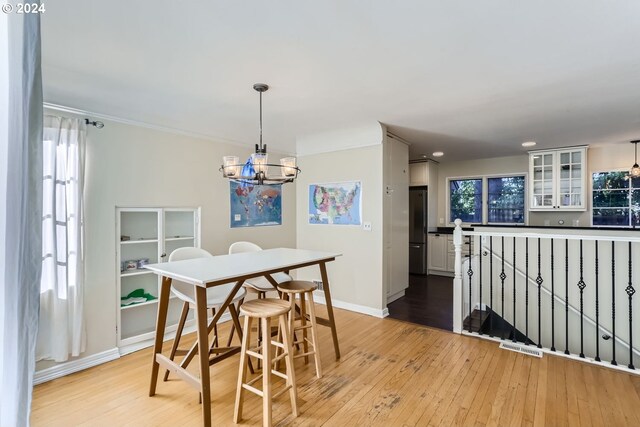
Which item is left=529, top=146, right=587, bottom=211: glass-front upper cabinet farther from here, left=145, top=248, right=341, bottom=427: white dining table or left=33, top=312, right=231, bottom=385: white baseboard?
left=33, top=312, right=231, bottom=385: white baseboard

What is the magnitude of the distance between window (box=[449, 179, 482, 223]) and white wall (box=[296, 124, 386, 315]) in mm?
3517

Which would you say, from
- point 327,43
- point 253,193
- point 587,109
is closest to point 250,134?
point 253,193

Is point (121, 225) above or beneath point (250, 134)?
beneath

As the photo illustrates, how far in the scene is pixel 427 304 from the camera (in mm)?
4559

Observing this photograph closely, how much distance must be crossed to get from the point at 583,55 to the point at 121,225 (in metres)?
4.29

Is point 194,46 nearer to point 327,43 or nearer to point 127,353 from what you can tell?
point 327,43

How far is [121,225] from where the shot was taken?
3.20 m

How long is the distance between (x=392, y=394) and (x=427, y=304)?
8.14ft

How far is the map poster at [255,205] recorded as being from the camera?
13.8 ft

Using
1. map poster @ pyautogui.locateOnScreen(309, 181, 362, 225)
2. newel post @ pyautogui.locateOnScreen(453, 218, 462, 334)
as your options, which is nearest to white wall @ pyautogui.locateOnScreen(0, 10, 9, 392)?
newel post @ pyautogui.locateOnScreen(453, 218, 462, 334)

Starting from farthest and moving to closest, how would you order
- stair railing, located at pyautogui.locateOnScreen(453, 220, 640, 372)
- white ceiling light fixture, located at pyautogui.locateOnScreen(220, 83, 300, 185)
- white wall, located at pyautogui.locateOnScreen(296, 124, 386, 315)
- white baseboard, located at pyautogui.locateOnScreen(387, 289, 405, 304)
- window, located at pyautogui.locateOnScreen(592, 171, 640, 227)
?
window, located at pyautogui.locateOnScreen(592, 171, 640, 227) → white baseboard, located at pyautogui.locateOnScreen(387, 289, 405, 304) → white wall, located at pyautogui.locateOnScreen(296, 124, 386, 315) → stair railing, located at pyautogui.locateOnScreen(453, 220, 640, 372) → white ceiling light fixture, located at pyautogui.locateOnScreen(220, 83, 300, 185)

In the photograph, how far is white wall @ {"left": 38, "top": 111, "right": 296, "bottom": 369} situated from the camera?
2898 mm

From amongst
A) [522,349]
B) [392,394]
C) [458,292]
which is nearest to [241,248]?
[392,394]

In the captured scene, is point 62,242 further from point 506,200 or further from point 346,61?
Answer: point 506,200
